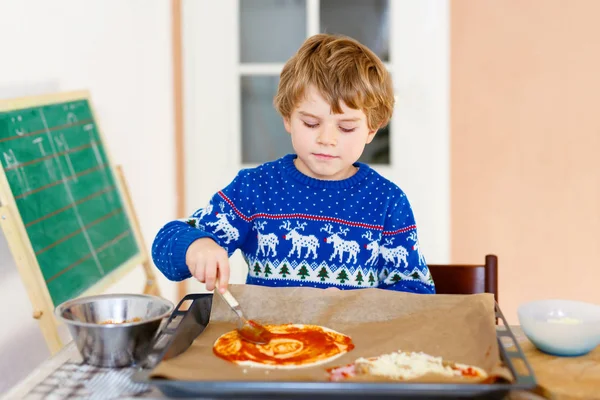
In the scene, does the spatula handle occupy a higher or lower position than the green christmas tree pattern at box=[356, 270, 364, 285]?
higher

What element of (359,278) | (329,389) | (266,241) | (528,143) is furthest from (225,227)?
(528,143)

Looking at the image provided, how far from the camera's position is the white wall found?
1.84m

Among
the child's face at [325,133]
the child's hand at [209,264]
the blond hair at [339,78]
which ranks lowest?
the child's hand at [209,264]

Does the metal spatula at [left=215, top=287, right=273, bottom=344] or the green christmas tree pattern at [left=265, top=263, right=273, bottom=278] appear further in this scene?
the green christmas tree pattern at [left=265, top=263, right=273, bottom=278]

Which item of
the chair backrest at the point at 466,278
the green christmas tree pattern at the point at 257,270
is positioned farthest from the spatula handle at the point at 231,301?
the chair backrest at the point at 466,278

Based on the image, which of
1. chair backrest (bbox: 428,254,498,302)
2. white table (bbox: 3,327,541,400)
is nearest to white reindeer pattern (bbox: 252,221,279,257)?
chair backrest (bbox: 428,254,498,302)

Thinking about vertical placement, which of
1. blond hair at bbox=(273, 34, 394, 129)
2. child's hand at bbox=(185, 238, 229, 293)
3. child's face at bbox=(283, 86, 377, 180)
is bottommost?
child's hand at bbox=(185, 238, 229, 293)

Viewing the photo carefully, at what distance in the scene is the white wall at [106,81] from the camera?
1.84 meters

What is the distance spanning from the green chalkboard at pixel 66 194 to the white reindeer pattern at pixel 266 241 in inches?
20.9

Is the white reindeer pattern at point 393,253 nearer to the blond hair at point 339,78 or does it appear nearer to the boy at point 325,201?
the boy at point 325,201

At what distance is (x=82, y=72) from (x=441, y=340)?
5.26 feet

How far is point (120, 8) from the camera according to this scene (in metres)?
2.57

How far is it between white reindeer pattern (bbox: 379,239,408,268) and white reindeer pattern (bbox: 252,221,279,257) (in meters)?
0.22

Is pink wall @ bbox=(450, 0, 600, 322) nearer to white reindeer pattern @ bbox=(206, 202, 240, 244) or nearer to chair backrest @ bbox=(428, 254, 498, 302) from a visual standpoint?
chair backrest @ bbox=(428, 254, 498, 302)
